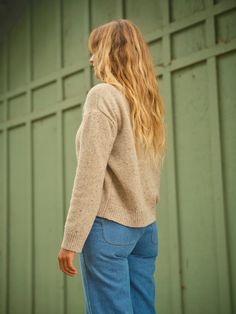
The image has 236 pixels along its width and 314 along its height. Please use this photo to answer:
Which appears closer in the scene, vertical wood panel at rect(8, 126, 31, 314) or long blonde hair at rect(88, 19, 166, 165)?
long blonde hair at rect(88, 19, 166, 165)

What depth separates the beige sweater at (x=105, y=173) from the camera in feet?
5.27

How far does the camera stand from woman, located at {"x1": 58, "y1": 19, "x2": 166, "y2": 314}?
5.22ft

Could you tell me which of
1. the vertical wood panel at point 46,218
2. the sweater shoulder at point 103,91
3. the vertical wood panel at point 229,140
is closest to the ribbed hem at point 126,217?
the sweater shoulder at point 103,91

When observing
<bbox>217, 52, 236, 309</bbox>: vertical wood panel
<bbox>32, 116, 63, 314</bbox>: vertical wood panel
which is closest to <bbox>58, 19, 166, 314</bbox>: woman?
<bbox>217, 52, 236, 309</bbox>: vertical wood panel

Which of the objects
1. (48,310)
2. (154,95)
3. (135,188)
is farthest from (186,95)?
(48,310)

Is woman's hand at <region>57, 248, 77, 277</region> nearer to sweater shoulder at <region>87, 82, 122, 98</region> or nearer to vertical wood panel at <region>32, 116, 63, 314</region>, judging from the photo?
sweater shoulder at <region>87, 82, 122, 98</region>

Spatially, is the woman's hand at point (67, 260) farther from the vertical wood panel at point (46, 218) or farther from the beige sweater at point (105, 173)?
the vertical wood panel at point (46, 218)

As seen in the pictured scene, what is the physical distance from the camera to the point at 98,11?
163 inches

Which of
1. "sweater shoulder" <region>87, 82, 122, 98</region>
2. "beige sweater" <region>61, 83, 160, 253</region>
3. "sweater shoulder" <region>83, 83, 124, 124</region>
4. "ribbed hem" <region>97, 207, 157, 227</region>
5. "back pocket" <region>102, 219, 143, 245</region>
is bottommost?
"back pocket" <region>102, 219, 143, 245</region>

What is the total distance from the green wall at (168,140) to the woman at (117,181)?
1246mm

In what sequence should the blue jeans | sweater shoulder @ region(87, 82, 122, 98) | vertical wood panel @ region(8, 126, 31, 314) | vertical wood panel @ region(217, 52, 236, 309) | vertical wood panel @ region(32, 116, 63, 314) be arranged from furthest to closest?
vertical wood panel @ region(8, 126, 31, 314), vertical wood panel @ region(32, 116, 63, 314), vertical wood panel @ region(217, 52, 236, 309), sweater shoulder @ region(87, 82, 122, 98), the blue jeans

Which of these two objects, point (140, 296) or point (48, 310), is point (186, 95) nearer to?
point (140, 296)

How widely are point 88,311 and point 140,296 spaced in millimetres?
246

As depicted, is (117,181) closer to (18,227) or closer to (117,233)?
(117,233)
